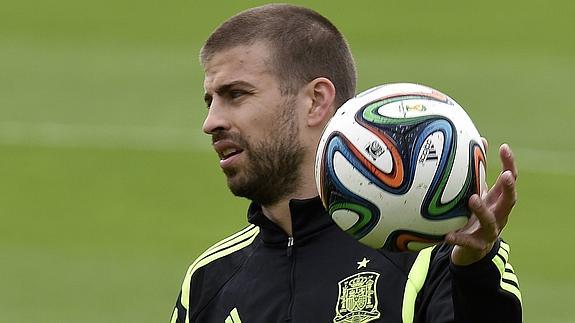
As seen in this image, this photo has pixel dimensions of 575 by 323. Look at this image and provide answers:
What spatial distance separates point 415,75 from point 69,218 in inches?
145

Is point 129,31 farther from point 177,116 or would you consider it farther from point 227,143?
point 227,143

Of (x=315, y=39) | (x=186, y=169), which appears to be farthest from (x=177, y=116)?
(x=315, y=39)

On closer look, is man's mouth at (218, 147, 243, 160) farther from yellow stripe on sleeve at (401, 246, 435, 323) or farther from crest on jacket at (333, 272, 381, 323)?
yellow stripe on sleeve at (401, 246, 435, 323)

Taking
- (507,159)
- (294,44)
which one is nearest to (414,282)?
(507,159)

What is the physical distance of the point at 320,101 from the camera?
5.18m

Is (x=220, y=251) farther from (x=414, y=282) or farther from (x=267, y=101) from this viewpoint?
(x=414, y=282)

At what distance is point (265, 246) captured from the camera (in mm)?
5281

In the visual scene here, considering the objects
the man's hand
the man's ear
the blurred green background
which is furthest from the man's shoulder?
the blurred green background

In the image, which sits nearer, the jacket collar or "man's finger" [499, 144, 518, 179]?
"man's finger" [499, 144, 518, 179]

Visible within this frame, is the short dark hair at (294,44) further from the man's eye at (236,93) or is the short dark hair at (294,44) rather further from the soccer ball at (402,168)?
the soccer ball at (402,168)

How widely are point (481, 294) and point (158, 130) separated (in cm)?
830

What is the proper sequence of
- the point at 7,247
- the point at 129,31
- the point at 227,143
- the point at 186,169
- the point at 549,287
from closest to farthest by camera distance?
the point at 227,143, the point at 549,287, the point at 7,247, the point at 186,169, the point at 129,31

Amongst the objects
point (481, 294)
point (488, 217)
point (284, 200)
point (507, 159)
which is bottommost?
point (481, 294)

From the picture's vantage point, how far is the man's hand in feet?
12.9
